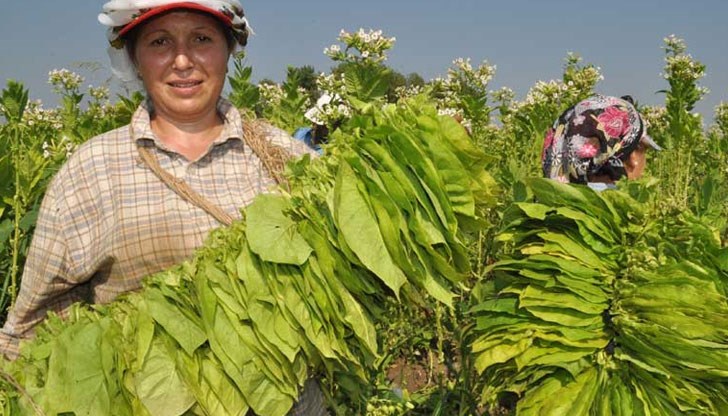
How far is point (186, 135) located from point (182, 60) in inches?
10.2

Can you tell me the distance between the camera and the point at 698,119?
19.6 feet

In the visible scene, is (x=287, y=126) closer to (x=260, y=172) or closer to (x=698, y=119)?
(x=698, y=119)

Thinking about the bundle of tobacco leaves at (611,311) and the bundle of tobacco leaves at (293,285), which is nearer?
the bundle of tobacco leaves at (293,285)

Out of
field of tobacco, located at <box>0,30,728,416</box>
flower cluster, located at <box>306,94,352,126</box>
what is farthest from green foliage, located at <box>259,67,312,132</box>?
field of tobacco, located at <box>0,30,728,416</box>

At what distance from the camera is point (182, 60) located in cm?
208

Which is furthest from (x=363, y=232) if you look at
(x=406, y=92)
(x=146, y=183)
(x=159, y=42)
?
(x=159, y=42)

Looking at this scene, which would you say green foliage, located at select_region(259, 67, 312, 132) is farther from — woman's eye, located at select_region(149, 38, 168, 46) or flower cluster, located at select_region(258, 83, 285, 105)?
woman's eye, located at select_region(149, 38, 168, 46)

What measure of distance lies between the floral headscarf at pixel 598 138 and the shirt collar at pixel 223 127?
1.40 meters

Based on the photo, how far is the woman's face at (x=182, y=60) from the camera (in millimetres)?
2096

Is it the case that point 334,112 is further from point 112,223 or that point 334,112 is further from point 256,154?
point 112,223

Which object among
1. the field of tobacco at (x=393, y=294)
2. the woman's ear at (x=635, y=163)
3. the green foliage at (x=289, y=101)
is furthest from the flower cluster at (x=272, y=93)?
the field of tobacco at (x=393, y=294)

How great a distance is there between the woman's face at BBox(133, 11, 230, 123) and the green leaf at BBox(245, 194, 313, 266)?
0.77 m

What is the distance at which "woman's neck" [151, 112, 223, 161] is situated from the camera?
2199 millimetres

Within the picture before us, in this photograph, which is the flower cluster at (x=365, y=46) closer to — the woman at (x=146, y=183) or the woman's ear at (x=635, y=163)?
the woman at (x=146, y=183)
